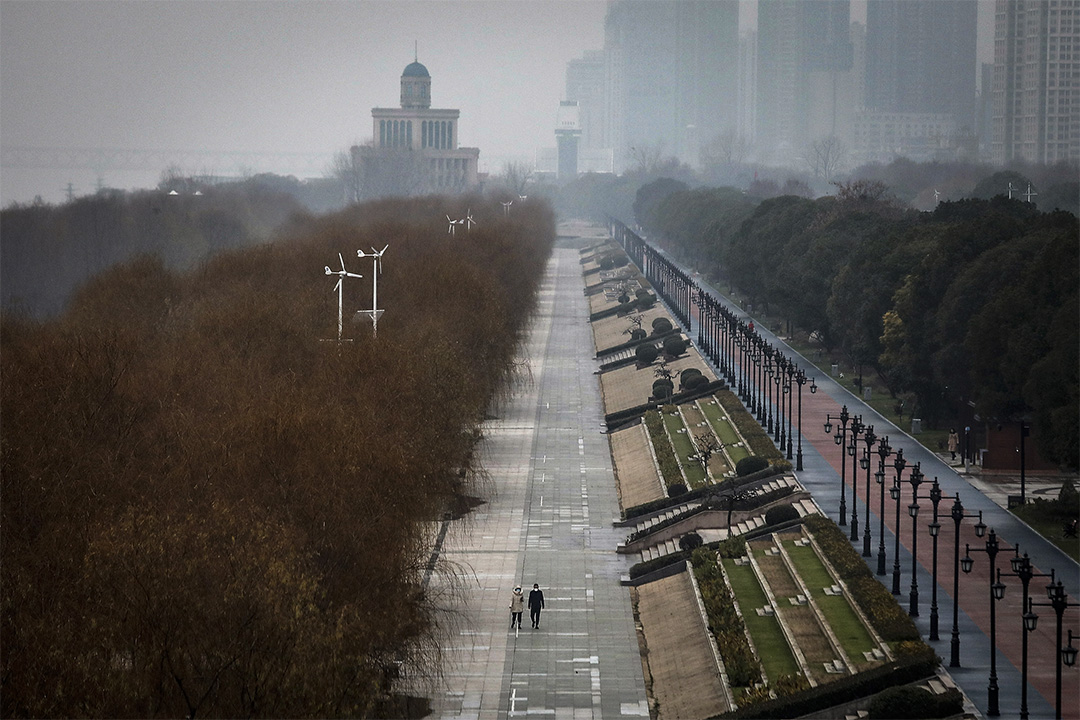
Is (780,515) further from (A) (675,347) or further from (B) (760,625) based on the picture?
(A) (675,347)

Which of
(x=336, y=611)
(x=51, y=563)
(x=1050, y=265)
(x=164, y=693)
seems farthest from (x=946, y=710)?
(x=1050, y=265)

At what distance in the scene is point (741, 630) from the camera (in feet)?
104

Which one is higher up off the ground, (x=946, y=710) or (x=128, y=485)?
(x=128, y=485)

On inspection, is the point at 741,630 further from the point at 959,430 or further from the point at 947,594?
the point at 959,430

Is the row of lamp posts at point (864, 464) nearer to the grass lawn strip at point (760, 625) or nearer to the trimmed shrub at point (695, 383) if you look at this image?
the trimmed shrub at point (695, 383)

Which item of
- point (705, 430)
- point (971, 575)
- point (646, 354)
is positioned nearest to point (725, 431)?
point (705, 430)

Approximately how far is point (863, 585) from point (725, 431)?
24.2 metres

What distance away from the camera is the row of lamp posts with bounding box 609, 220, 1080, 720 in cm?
2514

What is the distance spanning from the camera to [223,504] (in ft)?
78.0

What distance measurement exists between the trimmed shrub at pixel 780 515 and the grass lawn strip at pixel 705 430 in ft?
24.1

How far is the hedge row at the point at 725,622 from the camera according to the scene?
2903 centimetres

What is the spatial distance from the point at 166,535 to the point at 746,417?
125ft

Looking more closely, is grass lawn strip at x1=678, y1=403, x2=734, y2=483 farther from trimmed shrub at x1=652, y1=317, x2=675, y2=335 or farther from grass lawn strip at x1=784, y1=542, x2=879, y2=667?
trimmed shrub at x1=652, y1=317, x2=675, y2=335

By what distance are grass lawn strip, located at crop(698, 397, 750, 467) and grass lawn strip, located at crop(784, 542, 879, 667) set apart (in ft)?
41.2
